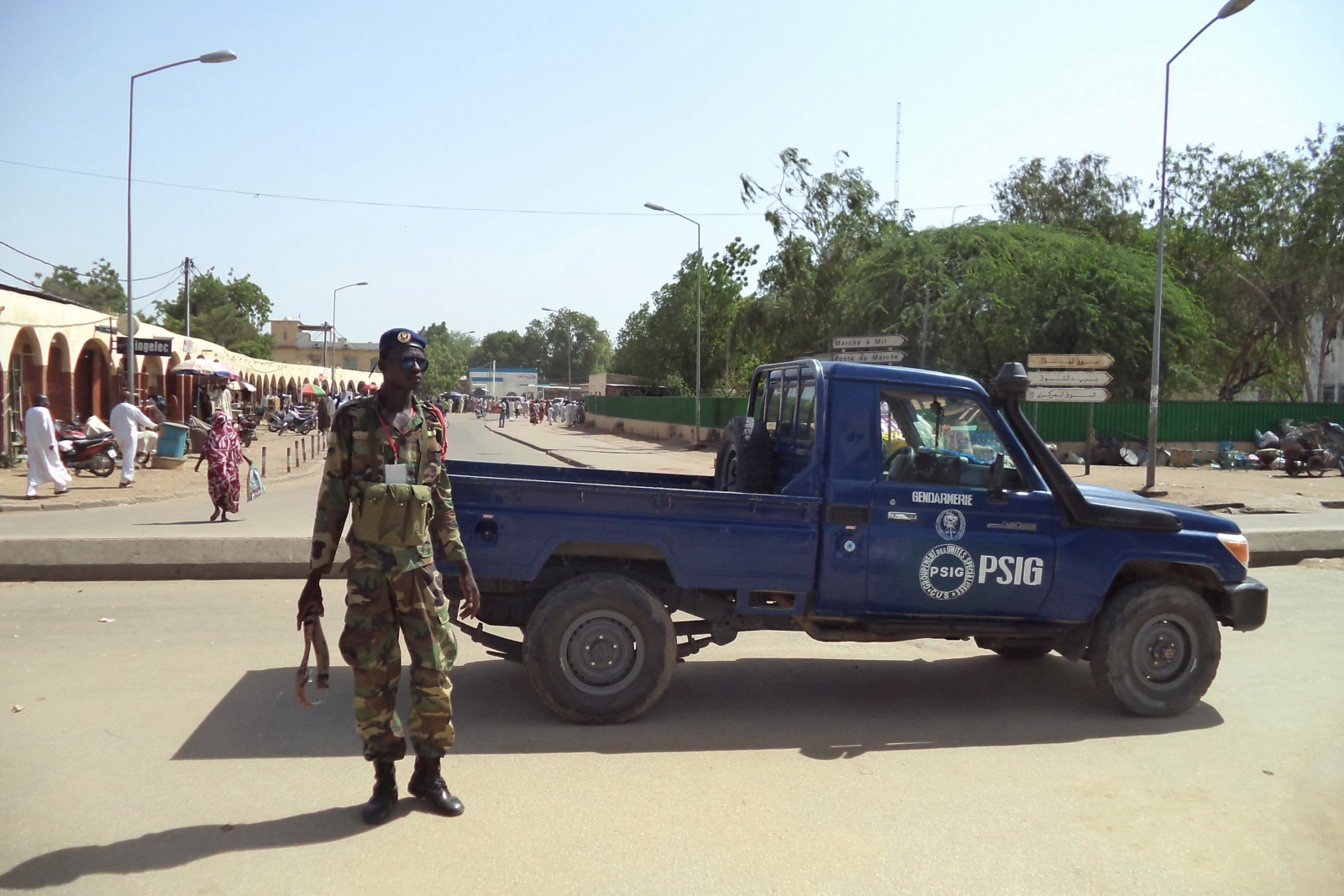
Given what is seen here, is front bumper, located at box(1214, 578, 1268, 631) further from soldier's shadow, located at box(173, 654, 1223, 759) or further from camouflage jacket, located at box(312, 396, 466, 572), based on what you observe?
camouflage jacket, located at box(312, 396, 466, 572)

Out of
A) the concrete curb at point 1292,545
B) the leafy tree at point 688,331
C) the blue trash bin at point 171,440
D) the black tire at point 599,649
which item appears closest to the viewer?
the black tire at point 599,649

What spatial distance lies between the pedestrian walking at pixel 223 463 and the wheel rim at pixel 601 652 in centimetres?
845

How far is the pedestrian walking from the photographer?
1236 cm

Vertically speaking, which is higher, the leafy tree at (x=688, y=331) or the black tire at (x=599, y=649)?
the leafy tree at (x=688, y=331)

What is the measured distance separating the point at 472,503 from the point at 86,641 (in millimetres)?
3396

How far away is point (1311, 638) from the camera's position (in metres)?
7.96

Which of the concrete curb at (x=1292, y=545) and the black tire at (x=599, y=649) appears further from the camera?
the concrete curb at (x=1292, y=545)

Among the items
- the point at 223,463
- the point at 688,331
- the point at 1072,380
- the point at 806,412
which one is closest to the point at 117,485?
the point at 223,463

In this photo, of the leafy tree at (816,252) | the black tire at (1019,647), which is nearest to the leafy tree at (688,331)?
the leafy tree at (816,252)

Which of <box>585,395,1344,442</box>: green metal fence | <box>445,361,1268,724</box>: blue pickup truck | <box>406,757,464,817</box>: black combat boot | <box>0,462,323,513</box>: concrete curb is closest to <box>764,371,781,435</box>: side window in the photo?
<box>445,361,1268,724</box>: blue pickup truck

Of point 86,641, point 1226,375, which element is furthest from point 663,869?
point 1226,375

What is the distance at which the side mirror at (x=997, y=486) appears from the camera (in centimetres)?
545

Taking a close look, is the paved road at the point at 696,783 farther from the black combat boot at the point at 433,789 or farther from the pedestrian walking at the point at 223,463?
the pedestrian walking at the point at 223,463

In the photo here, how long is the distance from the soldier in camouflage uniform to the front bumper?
14.7 ft
